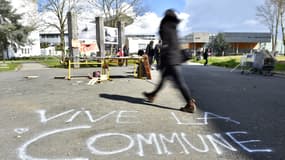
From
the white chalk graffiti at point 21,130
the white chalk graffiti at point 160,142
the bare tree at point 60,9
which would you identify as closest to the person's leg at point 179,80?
the white chalk graffiti at point 160,142

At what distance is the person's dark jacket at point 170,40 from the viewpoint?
5.40 meters

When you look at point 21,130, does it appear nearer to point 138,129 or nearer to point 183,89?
point 138,129

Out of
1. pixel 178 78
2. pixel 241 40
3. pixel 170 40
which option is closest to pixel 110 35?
pixel 170 40

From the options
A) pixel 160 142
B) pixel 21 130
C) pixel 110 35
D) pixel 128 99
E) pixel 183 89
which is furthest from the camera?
pixel 110 35

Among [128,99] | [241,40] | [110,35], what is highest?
[241,40]

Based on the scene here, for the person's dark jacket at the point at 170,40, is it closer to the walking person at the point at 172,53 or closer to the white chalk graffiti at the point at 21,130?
the walking person at the point at 172,53

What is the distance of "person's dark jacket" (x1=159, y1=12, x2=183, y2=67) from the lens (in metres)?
5.40

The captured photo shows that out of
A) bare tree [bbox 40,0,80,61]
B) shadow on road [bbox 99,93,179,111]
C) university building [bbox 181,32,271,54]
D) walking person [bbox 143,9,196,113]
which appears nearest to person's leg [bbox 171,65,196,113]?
walking person [bbox 143,9,196,113]

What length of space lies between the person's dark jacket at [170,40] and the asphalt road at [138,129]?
3.30 feet

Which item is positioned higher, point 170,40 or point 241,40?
point 241,40

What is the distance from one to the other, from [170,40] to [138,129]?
6.48 feet

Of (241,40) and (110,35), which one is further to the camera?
(241,40)

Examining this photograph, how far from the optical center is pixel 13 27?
133ft

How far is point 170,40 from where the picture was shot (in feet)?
17.8
